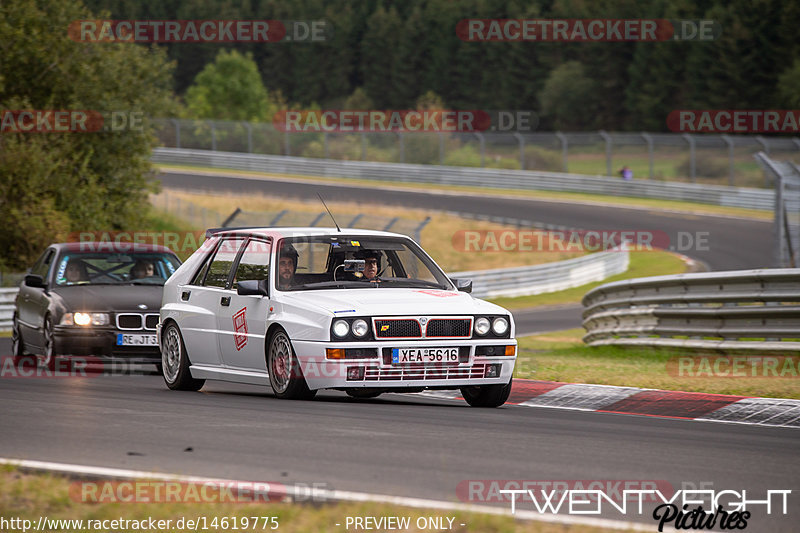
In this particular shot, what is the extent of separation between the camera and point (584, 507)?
5469mm

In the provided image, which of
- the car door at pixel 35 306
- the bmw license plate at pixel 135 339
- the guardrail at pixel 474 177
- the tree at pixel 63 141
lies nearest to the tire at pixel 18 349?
the car door at pixel 35 306

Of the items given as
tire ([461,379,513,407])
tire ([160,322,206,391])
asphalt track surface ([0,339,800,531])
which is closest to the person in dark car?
tire ([160,322,206,391])

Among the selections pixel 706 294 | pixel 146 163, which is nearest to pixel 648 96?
pixel 146 163

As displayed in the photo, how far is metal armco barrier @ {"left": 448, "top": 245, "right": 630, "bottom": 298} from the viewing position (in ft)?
104

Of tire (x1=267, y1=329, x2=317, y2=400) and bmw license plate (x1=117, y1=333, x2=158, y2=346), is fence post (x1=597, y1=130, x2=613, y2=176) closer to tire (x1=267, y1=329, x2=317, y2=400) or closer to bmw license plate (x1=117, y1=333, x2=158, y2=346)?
bmw license plate (x1=117, y1=333, x2=158, y2=346)

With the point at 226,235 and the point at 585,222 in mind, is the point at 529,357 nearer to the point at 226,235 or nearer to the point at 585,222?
the point at 226,235

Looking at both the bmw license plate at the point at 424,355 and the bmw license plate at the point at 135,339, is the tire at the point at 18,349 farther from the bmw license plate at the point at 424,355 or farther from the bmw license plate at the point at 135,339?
the bmw license plate at the point at 424,355

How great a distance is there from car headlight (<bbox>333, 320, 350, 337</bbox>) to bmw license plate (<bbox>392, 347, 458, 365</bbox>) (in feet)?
1.28

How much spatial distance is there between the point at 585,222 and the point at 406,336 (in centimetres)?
3656

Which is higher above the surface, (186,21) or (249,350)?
(186,21)

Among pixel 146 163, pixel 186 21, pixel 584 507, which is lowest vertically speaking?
pixel 584 507

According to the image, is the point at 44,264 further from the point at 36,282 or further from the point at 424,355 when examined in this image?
the point at 424,355

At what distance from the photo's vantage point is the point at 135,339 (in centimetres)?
1355

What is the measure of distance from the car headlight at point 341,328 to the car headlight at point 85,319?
17.1 ft
